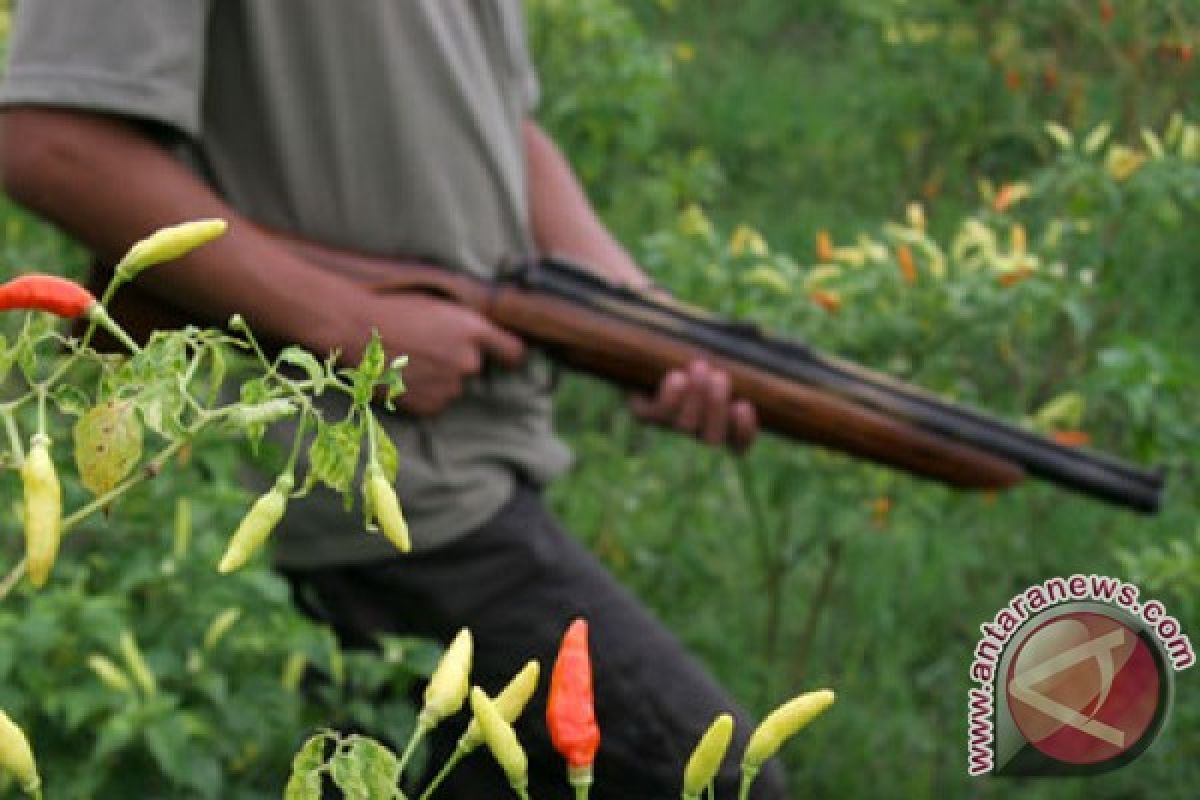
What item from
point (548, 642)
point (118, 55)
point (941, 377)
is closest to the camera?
point (118, 55)

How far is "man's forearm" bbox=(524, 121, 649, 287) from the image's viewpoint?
2.33 meters

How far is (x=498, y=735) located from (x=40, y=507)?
8.1 inches

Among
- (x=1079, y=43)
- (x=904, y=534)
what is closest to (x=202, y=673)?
(x=904, y=534)

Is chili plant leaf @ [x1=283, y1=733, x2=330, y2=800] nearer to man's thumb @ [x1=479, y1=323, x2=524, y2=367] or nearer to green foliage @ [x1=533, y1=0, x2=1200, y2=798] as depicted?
man's thumb @ [x1=479, y1=323, x2=524, y2=367]

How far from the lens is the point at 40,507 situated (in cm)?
85

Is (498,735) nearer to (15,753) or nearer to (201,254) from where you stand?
(15,753)

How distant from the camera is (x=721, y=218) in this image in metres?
5.47

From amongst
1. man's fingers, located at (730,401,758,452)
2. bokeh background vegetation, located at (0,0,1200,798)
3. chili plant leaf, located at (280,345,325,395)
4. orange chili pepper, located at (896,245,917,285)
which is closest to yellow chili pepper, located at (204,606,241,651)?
bokeh background vegetation, located at (0,0,1200,798)

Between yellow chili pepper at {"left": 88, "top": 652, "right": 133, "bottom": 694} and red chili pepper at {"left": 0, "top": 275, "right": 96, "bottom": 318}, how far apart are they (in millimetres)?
1222

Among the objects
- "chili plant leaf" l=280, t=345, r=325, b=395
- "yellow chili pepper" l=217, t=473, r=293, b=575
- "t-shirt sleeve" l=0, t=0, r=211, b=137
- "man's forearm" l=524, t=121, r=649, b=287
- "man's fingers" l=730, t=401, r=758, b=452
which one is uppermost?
"chili plant leaf" l=280, t=345, r=325, b=395

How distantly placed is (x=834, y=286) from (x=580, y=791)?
204 cm

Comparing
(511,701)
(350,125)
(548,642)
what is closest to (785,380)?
(548,642)

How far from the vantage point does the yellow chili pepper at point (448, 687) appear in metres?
0.96

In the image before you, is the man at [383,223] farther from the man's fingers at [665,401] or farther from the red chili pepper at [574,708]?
the red chili pepper at [574,708]
